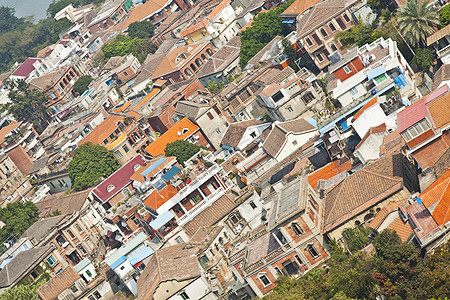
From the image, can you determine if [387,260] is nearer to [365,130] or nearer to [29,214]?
[365,130]

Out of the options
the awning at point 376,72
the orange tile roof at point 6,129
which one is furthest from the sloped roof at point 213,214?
the orange tile roof at point 6,129

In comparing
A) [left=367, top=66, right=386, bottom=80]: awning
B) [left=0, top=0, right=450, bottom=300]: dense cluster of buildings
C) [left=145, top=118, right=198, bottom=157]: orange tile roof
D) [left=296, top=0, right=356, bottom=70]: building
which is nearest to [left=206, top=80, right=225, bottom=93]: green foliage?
[left=0, top=0, right=450, bottom=300]: dense cluster of buildings

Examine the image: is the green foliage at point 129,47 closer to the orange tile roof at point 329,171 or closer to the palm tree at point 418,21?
the palm tree at point 418,21

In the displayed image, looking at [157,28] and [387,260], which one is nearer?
[387,260]

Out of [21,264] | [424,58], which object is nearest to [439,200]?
[424,58]

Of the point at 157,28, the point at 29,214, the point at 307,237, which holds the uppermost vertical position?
the point at 157,28

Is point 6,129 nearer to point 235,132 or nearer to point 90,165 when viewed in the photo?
point 90,165

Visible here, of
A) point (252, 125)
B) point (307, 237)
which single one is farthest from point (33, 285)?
point (307, 237)
